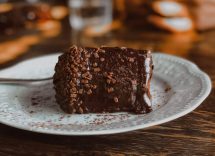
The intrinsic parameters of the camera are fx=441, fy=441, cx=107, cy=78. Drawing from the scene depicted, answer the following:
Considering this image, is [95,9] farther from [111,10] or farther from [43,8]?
[43,8]

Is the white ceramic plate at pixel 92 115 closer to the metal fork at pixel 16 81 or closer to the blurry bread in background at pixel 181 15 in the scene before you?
the metal fork at pixel 16 81

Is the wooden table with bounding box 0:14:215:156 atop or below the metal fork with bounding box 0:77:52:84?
below

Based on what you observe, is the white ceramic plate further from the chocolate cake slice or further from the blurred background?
the blurred background

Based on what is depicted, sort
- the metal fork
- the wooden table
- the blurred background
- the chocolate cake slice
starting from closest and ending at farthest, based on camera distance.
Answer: the wooden table
the chocolate cake slice
the metal fork
the blurred background

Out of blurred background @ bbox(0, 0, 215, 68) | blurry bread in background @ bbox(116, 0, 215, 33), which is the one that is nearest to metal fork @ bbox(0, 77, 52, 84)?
blurred background @ bbox(0, 0, 215, 68)

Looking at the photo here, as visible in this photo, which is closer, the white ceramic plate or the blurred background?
the white ceramic plate

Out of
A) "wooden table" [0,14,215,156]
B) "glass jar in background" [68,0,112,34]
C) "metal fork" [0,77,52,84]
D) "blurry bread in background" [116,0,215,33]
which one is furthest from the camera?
"glass jar in background" [68,0,112,34]

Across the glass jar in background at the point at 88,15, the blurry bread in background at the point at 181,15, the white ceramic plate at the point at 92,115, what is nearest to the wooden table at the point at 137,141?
the white ceramic plate at the point at 92,115
